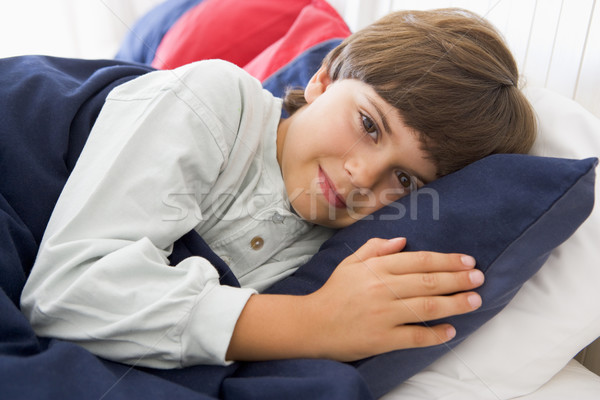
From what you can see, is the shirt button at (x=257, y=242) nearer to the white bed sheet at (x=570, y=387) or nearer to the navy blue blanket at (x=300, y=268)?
the navy blue blanket at (x=300, y=268)

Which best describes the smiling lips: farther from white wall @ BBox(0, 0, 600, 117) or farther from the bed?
white wall @ BBox(0, 0, 600, 117)

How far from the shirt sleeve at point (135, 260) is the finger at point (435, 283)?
176 mm

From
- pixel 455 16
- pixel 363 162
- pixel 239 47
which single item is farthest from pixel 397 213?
pixel 239 47

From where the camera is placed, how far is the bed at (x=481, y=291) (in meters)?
0.51

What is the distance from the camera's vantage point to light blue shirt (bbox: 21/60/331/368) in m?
0.55

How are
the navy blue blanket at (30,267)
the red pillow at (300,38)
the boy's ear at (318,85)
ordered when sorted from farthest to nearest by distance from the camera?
the red pillow at (300,38)
the boy's ear at (318,85)
the navy blue blanket at (30,267)

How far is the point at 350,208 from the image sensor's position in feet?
2.54

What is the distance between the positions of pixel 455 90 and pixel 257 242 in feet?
1.18

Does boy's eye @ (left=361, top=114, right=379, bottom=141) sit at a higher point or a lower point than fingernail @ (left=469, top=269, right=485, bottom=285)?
higher

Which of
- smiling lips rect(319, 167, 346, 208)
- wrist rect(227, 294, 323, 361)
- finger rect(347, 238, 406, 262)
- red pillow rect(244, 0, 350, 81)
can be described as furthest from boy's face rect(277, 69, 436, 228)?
red pillow rect(244, 0, 350, 81)

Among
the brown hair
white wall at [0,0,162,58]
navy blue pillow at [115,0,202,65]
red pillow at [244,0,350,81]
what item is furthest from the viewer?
white wall at [0,0,162,58]

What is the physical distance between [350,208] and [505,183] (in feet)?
0.79

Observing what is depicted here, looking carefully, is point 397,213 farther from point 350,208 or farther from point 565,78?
point 565,78

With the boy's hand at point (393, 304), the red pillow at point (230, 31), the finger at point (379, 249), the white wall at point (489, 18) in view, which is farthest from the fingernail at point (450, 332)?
the red pillow at point (230, 31)
